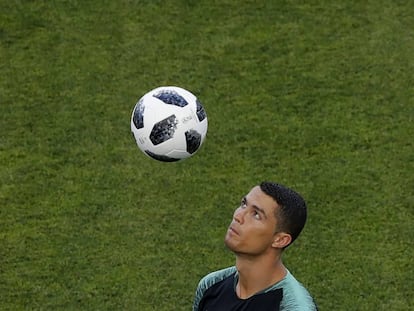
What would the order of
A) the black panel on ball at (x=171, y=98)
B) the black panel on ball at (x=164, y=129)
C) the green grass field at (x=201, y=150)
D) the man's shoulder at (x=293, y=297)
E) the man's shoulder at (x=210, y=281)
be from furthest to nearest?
the green grass field at (x=201, y=150) < the black panel on ball at (x=171, y=98) < the black panel on ball at (x=164, y=129) < the man's shoulder at (x=210, y=281) < the man's shoulder at (x=293, y=297)

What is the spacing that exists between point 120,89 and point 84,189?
1.58 m

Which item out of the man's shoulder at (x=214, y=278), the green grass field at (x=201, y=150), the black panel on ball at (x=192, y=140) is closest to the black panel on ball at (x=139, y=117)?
the black panel on ball at (x=192, y=140)

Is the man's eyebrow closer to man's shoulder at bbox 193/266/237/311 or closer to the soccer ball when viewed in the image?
man's shoulder at bbox 193/266/237/311

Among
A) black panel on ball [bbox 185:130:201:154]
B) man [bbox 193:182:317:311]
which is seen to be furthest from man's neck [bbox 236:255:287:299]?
black panel on ball [bbox 185:130:201:154]

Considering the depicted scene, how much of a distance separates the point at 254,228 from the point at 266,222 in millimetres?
73

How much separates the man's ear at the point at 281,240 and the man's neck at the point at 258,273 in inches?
3.5

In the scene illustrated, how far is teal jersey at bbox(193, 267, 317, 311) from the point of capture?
5.27 metres

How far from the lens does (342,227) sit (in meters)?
8.88

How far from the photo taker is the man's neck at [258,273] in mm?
5441

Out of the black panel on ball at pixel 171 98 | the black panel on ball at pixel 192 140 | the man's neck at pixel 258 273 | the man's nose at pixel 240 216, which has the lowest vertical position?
the man's neck at pixel 258 273

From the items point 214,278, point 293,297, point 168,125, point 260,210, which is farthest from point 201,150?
point 293,297

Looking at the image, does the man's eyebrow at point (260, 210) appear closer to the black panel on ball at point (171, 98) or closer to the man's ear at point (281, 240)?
the man's ear at point (281, 240)

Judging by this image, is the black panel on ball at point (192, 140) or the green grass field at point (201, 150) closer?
the black panel on ball at point (192, 140)

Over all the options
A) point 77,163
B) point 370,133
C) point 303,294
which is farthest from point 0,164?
point 303,294
